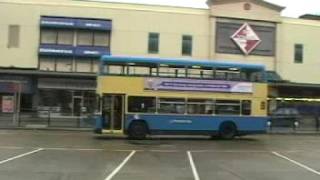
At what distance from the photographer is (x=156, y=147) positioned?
2844 cm

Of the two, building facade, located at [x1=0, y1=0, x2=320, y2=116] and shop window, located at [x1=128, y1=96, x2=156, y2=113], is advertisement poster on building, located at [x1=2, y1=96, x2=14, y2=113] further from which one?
shop window, located at [x1=128, y1=96, x2=156, y2=113]

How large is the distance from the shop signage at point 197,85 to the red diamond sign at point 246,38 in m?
30.2

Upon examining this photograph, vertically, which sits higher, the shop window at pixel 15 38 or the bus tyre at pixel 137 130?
the shop window at pixel 15 38

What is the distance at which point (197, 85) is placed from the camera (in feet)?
113

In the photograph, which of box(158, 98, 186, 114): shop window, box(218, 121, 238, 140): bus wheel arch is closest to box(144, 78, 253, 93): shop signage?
box(158, 98, 186, 114): shop window

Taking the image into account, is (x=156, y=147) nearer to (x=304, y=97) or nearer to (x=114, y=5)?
(x=114, y=5)

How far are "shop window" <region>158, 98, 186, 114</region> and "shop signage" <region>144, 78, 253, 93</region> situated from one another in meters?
0.60

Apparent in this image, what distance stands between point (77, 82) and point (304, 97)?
2260 centimetres

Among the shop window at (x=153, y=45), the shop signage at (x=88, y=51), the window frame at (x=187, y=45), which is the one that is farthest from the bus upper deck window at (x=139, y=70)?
the window frame at (x=187, y=45)

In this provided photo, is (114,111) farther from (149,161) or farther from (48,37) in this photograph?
(48,37)

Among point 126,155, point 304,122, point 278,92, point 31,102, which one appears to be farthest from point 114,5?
point 126,155

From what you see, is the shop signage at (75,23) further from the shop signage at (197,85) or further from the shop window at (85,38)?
the shop signage at (197,85)

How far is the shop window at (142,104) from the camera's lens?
3372cm

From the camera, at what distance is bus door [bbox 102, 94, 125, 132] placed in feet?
110
